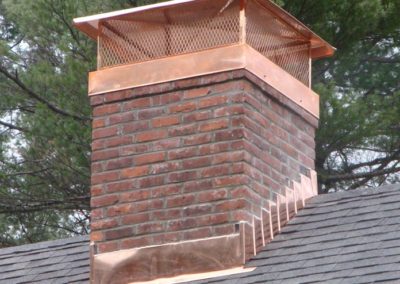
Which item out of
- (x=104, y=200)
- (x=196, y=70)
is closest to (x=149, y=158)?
(x=104, y=200)

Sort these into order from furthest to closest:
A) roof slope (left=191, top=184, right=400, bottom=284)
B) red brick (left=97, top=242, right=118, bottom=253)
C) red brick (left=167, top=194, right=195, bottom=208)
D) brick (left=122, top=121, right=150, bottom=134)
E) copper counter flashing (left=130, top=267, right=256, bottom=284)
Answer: brick (left=122, top=121, right=150, bottom=134), red brick (left=97, top=242, right=118, bottom=253), red brick (left=167, top=194, right=195, bottom=208), copper counter flashing (left=130, top=267, right=256, bottom=284), roof slope (left=191, top=184, right=400, bottom=284)

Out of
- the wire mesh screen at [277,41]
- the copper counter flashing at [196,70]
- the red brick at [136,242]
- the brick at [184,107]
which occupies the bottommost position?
the red brick at [136,242]

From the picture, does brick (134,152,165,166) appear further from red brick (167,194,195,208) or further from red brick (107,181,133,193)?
red brick (167,194,195,208)

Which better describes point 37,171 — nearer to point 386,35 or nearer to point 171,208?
point 386,35

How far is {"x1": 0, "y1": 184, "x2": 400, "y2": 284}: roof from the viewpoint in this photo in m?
6.67

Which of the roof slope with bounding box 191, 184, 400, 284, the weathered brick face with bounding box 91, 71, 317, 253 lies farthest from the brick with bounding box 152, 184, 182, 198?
the roof slope with bounding box 191, 184, 400, 284

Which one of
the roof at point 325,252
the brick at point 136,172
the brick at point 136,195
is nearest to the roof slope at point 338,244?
the roof at point 325,252

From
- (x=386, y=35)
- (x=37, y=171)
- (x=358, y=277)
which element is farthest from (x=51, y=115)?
(x=358, y=277)

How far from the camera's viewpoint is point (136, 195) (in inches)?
297

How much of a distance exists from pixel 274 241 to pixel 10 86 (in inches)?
388

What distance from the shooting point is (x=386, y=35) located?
16.1 meters

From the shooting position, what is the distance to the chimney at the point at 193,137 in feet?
24.0

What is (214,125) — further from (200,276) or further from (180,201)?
(200,276)

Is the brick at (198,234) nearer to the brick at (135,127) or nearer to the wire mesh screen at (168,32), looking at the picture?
the brick at (135,127)
